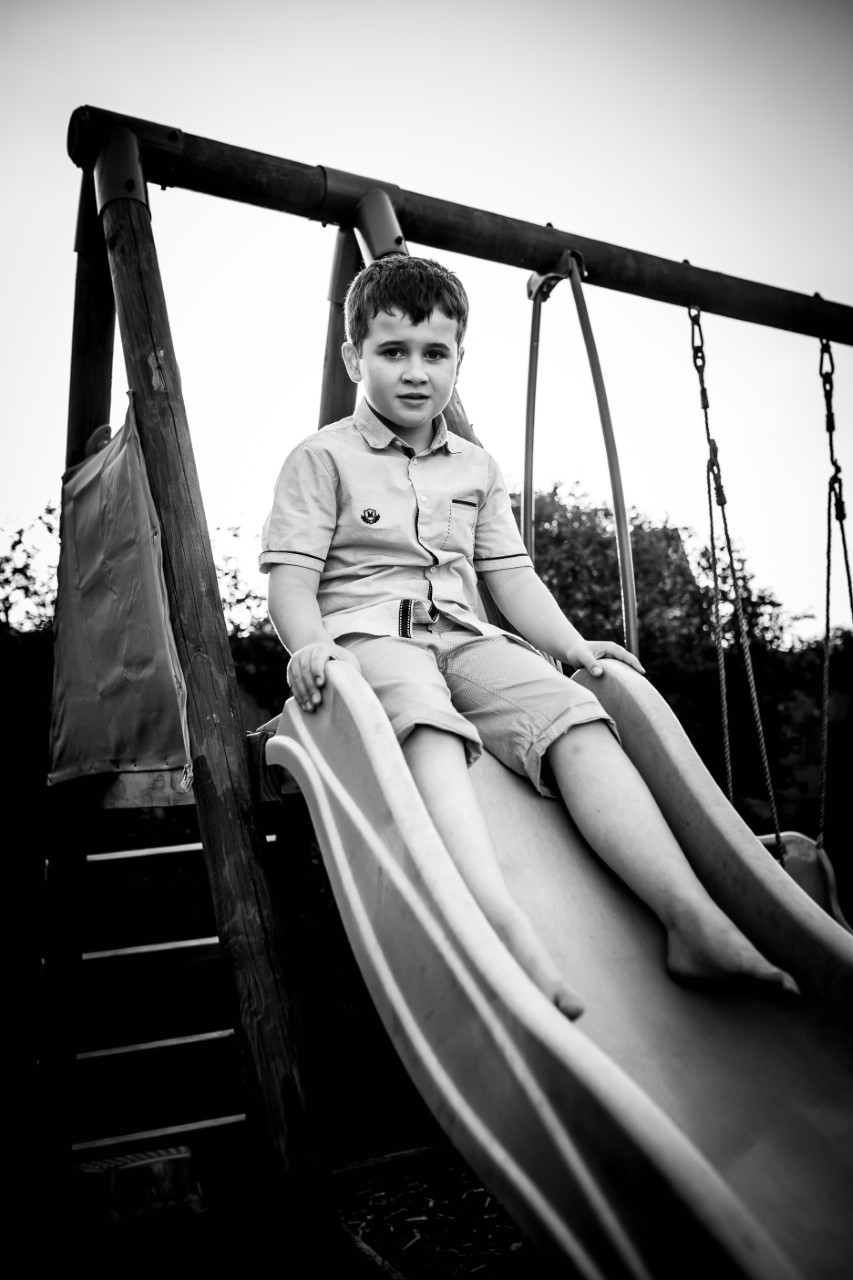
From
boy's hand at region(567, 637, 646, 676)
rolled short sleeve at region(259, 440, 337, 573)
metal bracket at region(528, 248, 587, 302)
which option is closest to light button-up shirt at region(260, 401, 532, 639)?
rolled short sleeve at region(259, 440, 337, 573)

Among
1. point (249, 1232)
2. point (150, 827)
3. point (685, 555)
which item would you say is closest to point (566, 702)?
point (249, 1232)

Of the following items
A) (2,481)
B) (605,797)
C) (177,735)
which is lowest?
(605,797)

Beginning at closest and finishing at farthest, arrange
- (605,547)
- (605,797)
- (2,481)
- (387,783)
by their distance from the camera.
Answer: (387,783)
(605,797)
(2,481)
(605,547)

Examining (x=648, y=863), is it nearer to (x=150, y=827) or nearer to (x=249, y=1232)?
(x=249, y=1232)

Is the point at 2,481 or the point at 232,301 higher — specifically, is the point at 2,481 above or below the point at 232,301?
below

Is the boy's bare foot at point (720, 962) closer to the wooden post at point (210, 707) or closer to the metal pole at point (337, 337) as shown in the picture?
the wooden post at point (210, 707)

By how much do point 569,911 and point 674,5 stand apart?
561cm

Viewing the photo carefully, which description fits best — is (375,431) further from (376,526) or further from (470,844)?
(470,844)

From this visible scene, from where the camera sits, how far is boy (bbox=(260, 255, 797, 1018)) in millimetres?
1456

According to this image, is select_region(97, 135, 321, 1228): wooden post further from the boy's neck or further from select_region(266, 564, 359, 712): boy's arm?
the boy's neck

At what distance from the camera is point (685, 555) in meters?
8.49

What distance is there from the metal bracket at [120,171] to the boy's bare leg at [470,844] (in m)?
1.72

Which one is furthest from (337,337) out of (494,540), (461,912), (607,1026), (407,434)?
(607,1026)

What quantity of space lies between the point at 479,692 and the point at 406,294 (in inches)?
35.3
